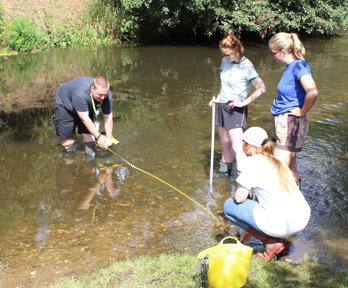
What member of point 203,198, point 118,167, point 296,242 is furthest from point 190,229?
point 118,167

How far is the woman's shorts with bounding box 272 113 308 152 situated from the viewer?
15.0 feet

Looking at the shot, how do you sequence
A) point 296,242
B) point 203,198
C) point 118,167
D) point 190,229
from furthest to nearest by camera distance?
point 118,167
point 203,198
point 190,229
point 296,242

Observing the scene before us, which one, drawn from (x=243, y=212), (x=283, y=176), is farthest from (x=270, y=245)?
(x=283, y=176)

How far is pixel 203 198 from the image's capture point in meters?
5.57

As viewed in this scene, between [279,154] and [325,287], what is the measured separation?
162 centimetres

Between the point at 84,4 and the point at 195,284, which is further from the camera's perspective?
the point at 84,4

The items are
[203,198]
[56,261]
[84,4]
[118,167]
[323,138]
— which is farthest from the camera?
[84,4]

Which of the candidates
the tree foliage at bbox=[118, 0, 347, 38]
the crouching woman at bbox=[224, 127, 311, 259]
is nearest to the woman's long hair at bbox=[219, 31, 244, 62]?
the crouching woman at bbox=[224, 127, 311, 259]

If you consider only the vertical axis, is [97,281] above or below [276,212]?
below

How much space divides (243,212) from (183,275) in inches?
33.3

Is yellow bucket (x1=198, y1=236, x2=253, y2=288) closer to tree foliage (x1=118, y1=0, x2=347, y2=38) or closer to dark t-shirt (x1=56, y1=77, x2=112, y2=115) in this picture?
dark t-shirt (x1=56, y1=77, x2=112, y2=115)

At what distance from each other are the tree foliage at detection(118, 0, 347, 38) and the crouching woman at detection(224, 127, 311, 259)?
15.1 m

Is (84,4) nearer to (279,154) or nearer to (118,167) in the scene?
(118,167)

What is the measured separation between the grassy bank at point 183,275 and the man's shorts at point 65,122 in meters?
3.38
